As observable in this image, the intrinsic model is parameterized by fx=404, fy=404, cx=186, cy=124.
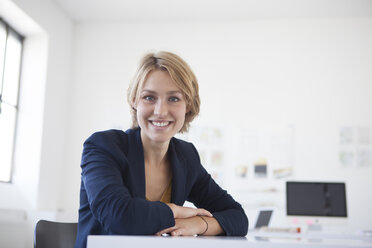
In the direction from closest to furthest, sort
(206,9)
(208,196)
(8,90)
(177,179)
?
1. (177,179)
2. (208,196)
3. (8,90)
4. (206,9)

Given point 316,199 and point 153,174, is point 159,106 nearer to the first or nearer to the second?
point 153,174

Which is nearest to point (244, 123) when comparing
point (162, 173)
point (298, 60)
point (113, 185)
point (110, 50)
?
point (298, 60)

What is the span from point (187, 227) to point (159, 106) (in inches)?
15.6

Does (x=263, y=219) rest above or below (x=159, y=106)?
below

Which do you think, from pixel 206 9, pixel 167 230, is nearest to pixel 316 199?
pixel 206 9

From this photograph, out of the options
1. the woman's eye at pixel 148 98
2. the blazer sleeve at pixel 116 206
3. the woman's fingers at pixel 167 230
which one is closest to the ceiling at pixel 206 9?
the woman's eye at pixel 148 98

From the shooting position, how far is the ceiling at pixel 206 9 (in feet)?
15.6

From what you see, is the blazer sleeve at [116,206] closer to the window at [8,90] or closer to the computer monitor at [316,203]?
the computer monitor at [316,203]

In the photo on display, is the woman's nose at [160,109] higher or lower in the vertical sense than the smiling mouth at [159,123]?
higher

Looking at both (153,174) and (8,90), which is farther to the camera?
(8,90)

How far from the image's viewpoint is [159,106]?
50.8 inches

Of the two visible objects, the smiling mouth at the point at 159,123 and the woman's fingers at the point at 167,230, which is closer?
the woman's fingers at the point at 167,230

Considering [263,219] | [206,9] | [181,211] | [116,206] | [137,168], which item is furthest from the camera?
[206,9]

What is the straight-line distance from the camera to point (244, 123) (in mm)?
4930
